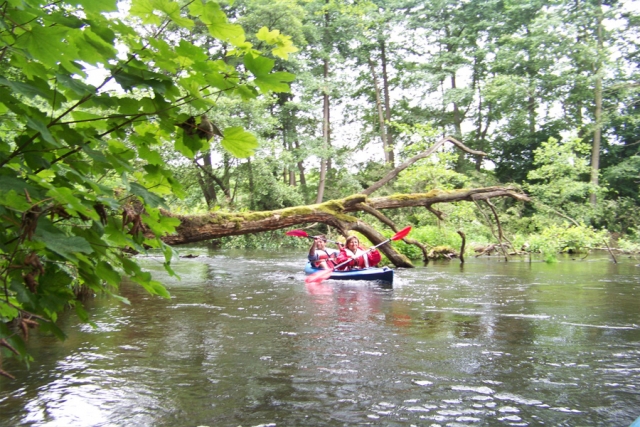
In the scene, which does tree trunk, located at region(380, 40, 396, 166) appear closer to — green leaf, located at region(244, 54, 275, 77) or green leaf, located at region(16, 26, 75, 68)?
green leaf, located at region(244, 54, 275, 77)

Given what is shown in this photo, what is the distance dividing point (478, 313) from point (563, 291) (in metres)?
2.89

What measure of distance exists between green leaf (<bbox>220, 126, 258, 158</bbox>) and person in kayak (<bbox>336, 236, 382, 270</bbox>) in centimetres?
904

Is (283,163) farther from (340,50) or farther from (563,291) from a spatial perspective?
(563,291)

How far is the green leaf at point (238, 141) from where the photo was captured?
151 centimetres

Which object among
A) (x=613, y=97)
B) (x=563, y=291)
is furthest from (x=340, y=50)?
(x=563, y=291)

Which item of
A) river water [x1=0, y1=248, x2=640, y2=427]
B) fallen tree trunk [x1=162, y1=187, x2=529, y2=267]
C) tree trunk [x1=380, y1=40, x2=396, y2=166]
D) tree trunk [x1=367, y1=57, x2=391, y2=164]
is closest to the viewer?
river water [x1=0, y1=248, x2=640, y2=427]

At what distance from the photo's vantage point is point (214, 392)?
147 inches

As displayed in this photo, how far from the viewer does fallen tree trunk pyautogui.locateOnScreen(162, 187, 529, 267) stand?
28.7 feet

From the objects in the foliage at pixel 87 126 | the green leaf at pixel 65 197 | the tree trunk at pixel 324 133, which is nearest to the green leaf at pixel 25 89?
the foliage at pixel 87 126

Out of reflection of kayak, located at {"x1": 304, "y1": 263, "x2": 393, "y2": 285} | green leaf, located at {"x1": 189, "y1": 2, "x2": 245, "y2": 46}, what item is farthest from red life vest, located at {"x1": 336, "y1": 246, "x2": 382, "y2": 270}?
green leaf, located at {"x1": 189, "y1": 2, "x2": 245, "y2": 46}

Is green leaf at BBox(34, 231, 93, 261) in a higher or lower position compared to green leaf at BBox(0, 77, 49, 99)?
lower

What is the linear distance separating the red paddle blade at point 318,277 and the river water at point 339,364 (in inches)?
65.2

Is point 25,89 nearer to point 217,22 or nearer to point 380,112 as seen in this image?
point 217,22

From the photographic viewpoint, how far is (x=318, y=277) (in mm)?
9938
